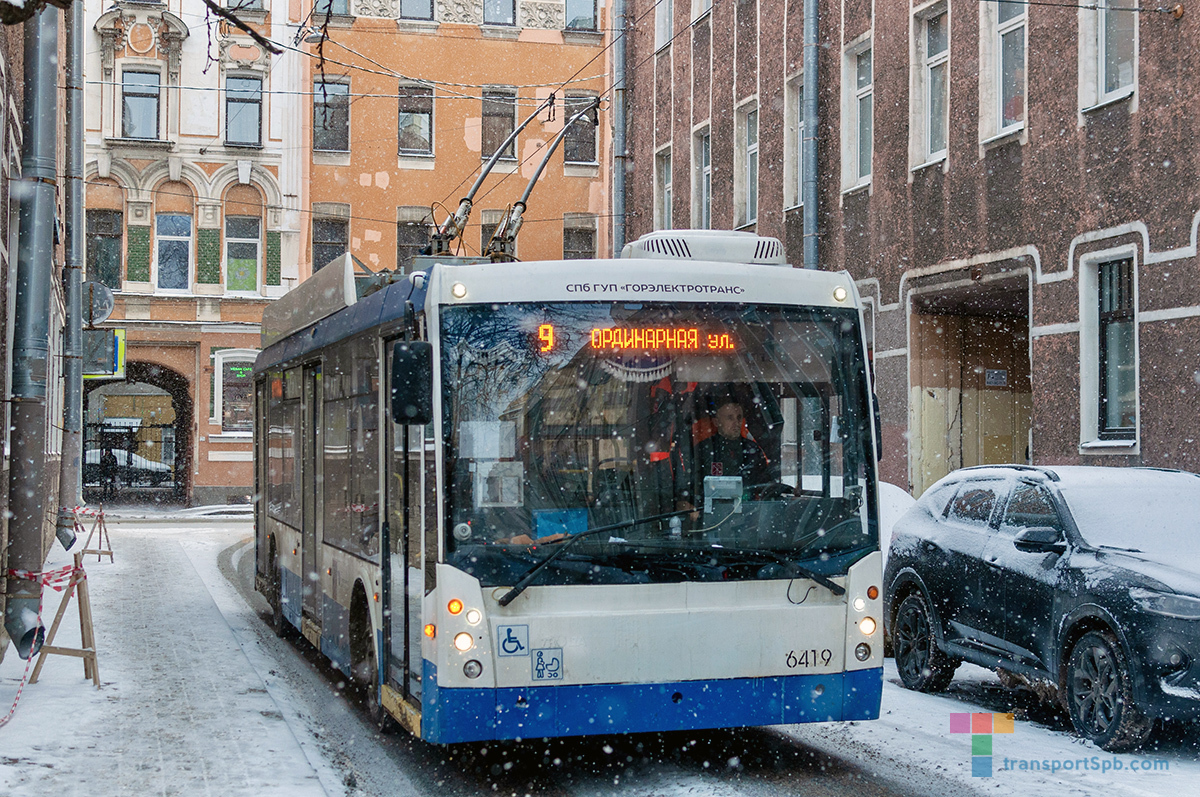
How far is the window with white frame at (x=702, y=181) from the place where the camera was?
2725 cm

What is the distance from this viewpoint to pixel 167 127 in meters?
38.9

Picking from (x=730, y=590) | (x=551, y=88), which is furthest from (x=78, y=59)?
(x=551, y=88)

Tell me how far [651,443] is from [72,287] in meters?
15.6

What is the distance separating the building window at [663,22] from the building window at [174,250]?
15789mm

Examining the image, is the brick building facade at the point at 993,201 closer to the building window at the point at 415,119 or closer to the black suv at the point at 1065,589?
the black suv at the point at 1065,589

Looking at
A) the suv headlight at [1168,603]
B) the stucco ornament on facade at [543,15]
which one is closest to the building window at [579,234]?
the stucco ornament on facade at [543,15]

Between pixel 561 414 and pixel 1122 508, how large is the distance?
391 cm

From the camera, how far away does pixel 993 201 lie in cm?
1742

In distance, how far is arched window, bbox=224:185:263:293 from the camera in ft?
130

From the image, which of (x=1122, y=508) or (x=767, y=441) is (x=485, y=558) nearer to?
(x=767, y=441)

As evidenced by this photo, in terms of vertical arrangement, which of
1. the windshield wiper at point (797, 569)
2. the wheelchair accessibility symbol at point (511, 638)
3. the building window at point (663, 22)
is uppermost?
the building window at point (663, 22)

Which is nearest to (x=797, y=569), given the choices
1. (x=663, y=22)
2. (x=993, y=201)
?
(x=993, y=201)

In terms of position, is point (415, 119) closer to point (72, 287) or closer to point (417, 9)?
point (417, 9)

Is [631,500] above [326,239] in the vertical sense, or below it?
below
